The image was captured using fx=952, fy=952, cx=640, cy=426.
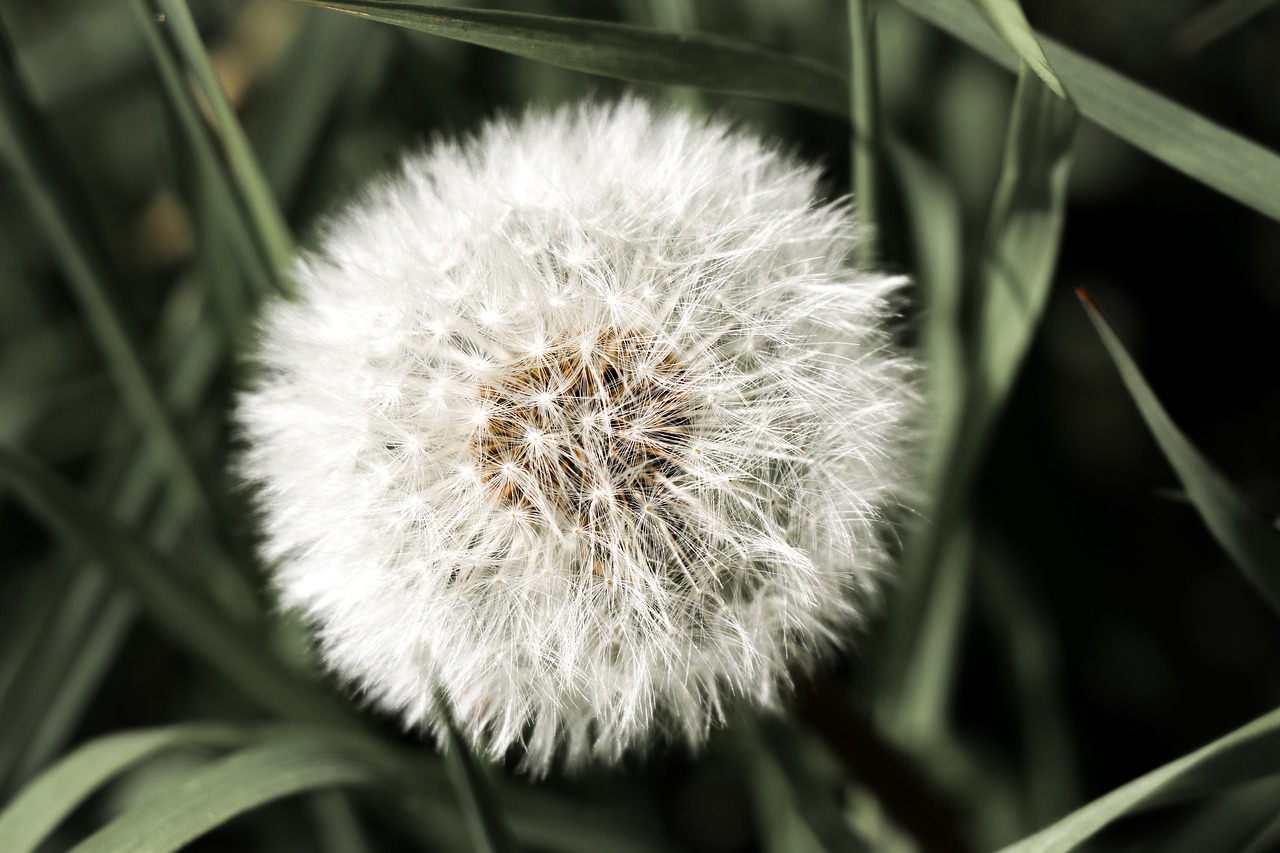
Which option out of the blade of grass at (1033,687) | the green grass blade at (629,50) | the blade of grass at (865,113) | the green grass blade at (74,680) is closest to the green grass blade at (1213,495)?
the blade of grass at (865,113)

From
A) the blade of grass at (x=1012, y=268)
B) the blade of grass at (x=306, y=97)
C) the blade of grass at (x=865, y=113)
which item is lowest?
the blade of grass at (x=1012, y=268)

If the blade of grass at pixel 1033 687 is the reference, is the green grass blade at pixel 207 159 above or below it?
above

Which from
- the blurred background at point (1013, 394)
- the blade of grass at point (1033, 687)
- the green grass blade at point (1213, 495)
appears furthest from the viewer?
the blurred background at point (1013, 394)

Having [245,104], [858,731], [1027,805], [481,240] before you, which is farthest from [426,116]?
[1027,805]

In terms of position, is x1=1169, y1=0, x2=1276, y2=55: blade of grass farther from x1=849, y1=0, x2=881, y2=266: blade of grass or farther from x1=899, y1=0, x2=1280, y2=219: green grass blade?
x1=849, y1=0, x2=881, y2=266: blade of grass

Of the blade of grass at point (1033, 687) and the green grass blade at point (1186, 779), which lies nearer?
the green grass blade at point (1186, 779)

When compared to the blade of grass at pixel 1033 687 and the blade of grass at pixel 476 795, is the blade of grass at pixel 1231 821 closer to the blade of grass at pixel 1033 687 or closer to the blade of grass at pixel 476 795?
the blade of grass at pixel 1033 687

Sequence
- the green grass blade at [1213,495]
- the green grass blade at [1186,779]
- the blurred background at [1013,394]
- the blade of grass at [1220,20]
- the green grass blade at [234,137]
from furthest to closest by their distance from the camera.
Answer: the blurred background at [1013,394], the blade of grass at [1220,20], the green grass blade at [234,137], the green grass blade at [1213,495], the green grass blade at [1186,779]
